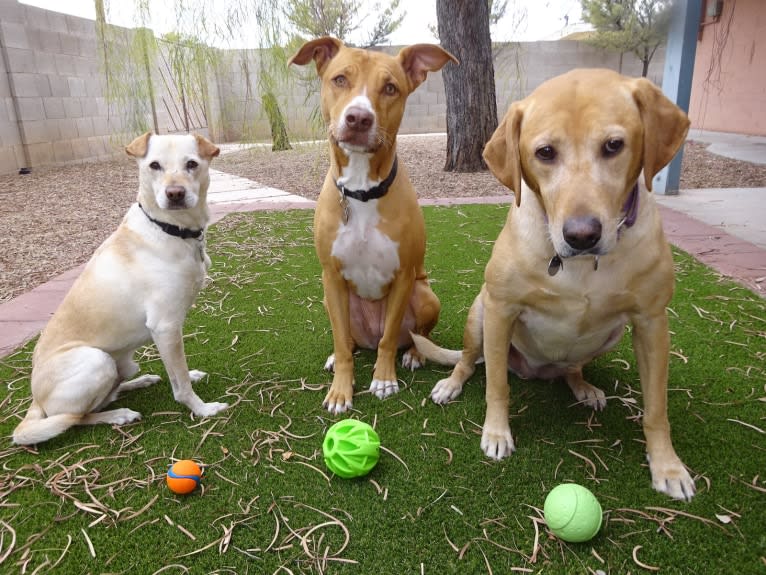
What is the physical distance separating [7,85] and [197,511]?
34.5ft

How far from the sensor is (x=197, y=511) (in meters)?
2.00

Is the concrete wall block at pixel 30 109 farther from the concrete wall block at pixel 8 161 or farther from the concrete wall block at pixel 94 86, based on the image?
the concrete wall block at pixel 94 86

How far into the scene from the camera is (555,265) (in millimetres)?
1994

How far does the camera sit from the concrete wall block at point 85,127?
11.3 m

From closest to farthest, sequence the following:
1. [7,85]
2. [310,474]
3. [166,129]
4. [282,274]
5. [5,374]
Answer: [310,474], [5,374], [282,274], [7,85], [166,129]

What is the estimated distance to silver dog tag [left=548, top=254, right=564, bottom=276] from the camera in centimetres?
199

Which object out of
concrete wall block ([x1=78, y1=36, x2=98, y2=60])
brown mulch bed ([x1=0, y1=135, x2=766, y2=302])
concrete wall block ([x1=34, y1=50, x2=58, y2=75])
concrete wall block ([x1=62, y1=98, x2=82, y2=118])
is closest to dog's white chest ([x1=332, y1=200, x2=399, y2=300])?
brown mulch bed ([x1=0, y1=135, x2=766, y2=302])

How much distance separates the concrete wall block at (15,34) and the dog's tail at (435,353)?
10393 millimetres

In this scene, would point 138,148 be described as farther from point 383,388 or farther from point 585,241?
point 585,241

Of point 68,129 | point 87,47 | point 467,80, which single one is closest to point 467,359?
point 467,80

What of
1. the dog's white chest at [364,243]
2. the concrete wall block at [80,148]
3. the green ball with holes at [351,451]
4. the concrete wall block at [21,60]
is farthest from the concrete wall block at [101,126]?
the green ball with holes at [351,451]

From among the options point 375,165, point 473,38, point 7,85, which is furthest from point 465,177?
point 7,85

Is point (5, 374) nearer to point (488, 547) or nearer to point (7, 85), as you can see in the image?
point (488, 547)

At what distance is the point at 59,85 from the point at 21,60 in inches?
39.1
